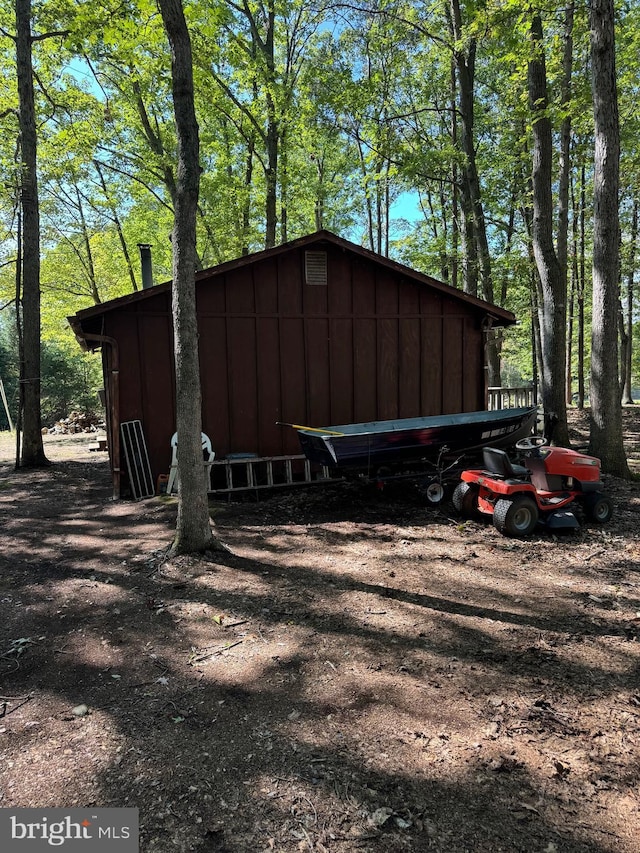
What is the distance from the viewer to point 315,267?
857 cm

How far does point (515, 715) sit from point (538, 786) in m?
0.48

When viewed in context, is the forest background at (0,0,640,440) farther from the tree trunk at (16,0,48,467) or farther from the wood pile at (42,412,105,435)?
the wood pile at (42,412,105,435)

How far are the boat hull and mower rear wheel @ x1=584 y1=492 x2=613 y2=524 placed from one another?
80.8 inches

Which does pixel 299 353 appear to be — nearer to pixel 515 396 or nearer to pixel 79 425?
pixel 515 396

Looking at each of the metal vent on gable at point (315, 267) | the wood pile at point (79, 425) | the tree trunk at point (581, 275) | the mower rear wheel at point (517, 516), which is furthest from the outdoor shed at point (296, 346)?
the wood pile at point (79, 425)

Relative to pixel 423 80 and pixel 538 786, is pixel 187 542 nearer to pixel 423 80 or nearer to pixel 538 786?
pixel 538 786

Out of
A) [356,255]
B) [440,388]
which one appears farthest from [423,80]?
[440,388]

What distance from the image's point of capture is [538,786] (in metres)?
2.04

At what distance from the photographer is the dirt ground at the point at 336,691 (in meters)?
1.92

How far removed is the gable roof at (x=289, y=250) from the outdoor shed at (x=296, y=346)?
0.03m

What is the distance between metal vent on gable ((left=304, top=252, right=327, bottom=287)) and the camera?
28.0ft

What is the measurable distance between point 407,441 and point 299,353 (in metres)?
2.78

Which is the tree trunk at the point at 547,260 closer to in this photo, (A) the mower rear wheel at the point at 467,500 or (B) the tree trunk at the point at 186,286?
(A) the mower rear wheel at the point at 467,500

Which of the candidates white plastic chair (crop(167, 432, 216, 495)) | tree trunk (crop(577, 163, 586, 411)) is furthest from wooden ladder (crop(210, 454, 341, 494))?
tree trunk (crop(577, 163, 586, 411))
